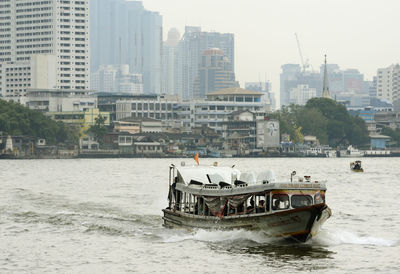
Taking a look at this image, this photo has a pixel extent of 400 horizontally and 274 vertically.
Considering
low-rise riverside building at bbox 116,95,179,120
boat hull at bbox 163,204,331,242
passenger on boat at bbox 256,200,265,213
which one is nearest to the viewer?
boat hull at bbox 163,204,331,242

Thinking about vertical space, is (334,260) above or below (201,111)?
below

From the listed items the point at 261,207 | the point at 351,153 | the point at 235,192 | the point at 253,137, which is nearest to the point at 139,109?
the point at 253,137

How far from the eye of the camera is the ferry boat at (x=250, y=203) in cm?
3338

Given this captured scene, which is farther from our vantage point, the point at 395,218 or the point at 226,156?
the point at 226,156

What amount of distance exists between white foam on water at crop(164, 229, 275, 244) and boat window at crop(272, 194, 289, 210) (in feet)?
4.64

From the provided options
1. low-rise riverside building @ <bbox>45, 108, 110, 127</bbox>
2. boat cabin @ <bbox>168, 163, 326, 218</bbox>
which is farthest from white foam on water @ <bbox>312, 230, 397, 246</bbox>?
low-rise riverside building @ <bbox>45, 108, 110, 127</bbox>

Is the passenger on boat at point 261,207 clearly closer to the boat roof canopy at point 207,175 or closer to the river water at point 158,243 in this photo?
the river water at point 158,243


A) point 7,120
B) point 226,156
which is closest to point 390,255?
point 7,120

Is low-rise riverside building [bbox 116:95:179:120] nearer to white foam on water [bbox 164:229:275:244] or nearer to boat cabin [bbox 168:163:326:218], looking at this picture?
boat cabin [bbox 168:163:326:218]

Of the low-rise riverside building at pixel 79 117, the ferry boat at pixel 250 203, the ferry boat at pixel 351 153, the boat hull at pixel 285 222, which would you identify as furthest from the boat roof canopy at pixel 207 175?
the ferry boat at pixel 351 153

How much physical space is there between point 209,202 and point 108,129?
14748 cm

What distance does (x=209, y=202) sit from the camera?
36594 millimetres

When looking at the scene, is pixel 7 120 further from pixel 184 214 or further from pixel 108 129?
pixel 184 214

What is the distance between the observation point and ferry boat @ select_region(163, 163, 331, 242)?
33.4m
